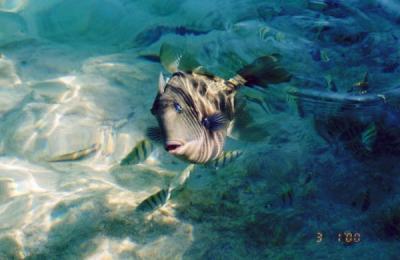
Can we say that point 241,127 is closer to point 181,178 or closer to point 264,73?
point 264,73

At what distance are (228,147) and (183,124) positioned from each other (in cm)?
218

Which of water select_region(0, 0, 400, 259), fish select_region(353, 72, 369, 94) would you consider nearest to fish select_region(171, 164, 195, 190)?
water select_region(0, 0, 400, 259)

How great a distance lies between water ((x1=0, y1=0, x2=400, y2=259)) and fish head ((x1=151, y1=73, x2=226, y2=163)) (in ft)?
3.16

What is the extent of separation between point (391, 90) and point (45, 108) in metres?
4.60

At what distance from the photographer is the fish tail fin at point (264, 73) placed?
2721 millimetres

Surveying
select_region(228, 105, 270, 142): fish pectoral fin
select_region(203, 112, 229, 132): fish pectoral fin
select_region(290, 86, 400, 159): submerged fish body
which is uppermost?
select_region(203, 112, 229, 132): fish pectoral fin

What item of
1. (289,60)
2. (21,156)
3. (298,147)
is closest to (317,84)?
(289,60)

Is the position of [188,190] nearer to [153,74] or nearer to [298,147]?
[298,147]

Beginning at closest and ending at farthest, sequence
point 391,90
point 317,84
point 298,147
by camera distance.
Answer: point 298,147 < point 391,90 < point 317,84

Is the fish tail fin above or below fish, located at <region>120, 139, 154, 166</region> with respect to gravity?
above

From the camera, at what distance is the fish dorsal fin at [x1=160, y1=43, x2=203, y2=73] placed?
280 cm

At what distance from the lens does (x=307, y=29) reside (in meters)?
6.48

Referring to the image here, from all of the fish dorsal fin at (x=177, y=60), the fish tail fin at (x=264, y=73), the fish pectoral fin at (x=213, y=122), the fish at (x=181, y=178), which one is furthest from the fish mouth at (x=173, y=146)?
the fish at (x=181, y=178)

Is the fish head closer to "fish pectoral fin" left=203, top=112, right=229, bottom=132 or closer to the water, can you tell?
"fish pectoral fin" left=203, top=112, right=229, bottom=132
